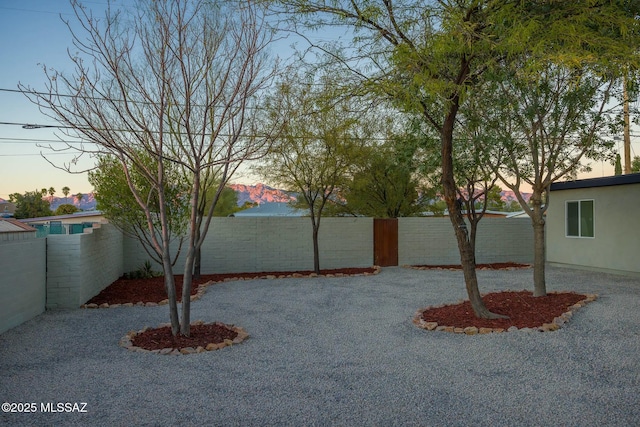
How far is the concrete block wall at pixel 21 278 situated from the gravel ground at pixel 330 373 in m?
0.20

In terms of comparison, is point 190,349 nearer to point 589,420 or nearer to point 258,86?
point 258,86

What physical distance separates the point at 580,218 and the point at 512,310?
281 inches

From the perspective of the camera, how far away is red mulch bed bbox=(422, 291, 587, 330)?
6.30 meters

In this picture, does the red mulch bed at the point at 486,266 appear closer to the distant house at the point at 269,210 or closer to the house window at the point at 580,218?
the house window at the point at 580,218

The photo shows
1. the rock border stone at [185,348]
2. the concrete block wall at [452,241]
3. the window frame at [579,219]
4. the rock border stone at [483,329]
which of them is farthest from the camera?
the concrete block wall at [452,241]

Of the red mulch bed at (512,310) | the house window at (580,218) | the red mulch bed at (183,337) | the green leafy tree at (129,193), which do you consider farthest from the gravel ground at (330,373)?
the house window at (580,218)

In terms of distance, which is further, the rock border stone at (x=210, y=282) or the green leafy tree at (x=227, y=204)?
the green leafy tree at (x=227, y=204)

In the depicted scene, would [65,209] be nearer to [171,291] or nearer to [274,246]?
[274,246]

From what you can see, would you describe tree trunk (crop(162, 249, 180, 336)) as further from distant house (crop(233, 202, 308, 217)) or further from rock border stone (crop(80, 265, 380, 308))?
distant house (crop(233, 202, 308, 217))

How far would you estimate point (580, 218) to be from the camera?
12836 millimetres

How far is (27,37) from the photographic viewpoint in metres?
8.91

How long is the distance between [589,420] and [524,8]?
14.7ft

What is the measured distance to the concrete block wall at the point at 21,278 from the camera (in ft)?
19.4

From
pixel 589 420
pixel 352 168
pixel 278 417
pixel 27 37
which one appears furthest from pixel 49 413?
pixel 352 168
